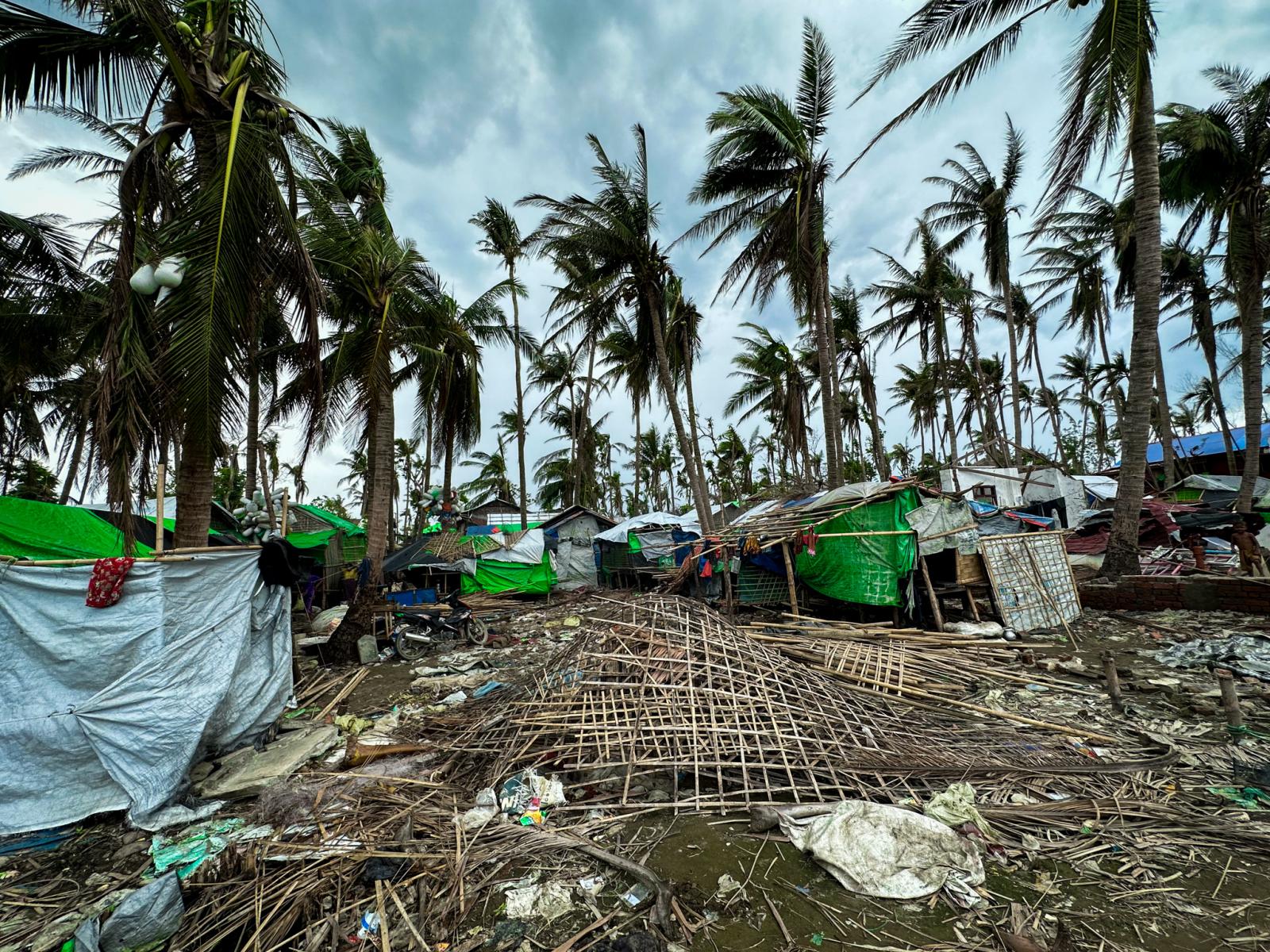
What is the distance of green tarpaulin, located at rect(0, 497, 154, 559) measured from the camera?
22.6ft

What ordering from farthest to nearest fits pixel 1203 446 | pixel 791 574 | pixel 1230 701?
pixel 1203 446 < pixel 791 574 < pixel 1230 701

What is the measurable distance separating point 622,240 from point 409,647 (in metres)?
11.0

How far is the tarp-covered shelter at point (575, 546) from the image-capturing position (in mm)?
19953

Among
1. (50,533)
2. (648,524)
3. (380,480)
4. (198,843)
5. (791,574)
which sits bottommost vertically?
(198,843)

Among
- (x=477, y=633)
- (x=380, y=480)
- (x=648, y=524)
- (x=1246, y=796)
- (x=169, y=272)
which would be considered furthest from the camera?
(x=648, y=524)

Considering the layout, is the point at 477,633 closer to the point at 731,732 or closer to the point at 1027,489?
the point at 731,732

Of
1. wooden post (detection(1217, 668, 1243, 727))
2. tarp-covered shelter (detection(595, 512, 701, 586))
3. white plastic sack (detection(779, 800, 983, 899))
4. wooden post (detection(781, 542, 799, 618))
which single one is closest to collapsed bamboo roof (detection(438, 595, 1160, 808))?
white plastic sack (detection(779, 800, 983, 899))

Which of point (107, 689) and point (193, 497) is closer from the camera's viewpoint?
point (107, 689)

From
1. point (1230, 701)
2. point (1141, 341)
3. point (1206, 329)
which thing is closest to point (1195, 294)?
point (1206, 329)

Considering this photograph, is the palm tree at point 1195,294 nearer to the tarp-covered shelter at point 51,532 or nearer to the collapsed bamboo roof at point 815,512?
the collapsed bamboo roof at point 815,512

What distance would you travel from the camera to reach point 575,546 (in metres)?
20.3

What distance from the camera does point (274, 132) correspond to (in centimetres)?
591

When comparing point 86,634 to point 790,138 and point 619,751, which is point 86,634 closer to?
point 619,751

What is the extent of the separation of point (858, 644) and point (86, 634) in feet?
25.4
